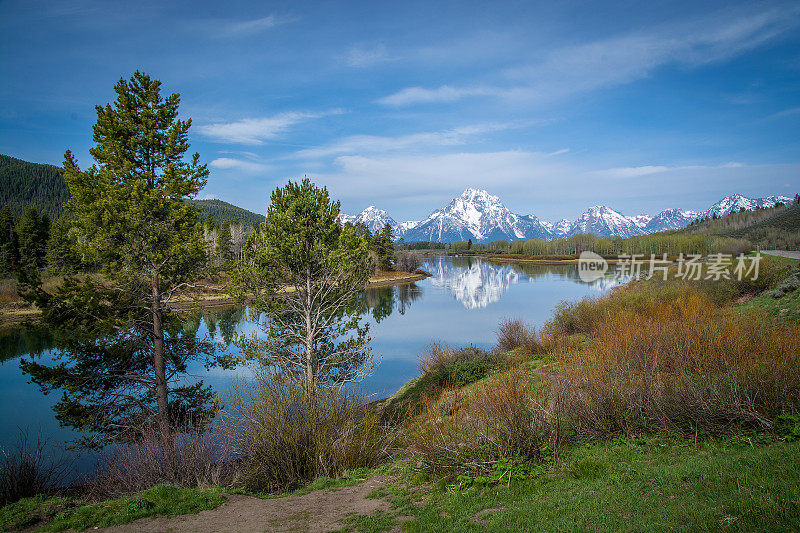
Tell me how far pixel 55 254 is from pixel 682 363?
16.4 m

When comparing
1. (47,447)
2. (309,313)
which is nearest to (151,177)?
(309,313)

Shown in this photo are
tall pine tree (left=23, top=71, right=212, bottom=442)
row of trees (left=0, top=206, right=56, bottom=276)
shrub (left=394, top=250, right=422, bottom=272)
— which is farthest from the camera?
shrub (left=394, top=250, right=422, bottom=272)

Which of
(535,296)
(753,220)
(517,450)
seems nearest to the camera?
(517,450)

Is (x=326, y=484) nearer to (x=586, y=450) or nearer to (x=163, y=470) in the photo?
(x=163, y=470)

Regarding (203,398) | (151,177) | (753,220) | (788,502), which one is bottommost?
(203,398)

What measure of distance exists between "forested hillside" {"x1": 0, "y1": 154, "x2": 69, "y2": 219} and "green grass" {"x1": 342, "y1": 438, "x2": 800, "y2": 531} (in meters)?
197

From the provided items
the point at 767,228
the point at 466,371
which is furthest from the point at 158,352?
the point at 767,228

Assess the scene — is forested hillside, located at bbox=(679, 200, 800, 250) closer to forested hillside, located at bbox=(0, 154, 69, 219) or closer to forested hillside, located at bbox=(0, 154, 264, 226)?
forested hillside, located at bbox=(0, 154, 264, 226)

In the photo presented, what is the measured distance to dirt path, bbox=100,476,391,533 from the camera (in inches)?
252

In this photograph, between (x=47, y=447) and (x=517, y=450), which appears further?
(x=47, y=447)

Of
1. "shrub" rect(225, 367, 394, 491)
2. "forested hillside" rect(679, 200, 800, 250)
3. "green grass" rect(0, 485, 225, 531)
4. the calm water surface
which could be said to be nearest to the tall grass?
"shrub" rect(225, 367, 394, 491)

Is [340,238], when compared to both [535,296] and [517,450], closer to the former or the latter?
[517,450]

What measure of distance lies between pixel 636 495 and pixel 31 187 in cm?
23702

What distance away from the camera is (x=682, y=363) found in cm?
923
